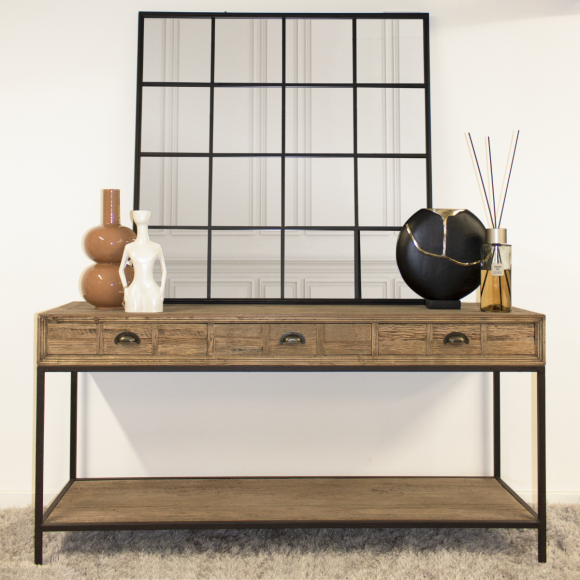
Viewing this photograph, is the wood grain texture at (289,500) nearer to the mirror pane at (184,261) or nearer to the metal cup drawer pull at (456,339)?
the metal cup drawer pull at (456,339)

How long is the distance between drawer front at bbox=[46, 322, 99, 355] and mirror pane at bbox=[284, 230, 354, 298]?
33.8 inches

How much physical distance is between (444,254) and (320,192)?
64 centimetres

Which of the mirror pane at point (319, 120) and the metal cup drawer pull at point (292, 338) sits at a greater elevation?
the mirror pane at point (319, 120)

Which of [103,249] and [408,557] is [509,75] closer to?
[103,249]

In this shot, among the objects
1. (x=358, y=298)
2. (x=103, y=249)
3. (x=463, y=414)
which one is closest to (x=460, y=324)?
(x=358, y=298)

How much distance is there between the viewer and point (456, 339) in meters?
1.76

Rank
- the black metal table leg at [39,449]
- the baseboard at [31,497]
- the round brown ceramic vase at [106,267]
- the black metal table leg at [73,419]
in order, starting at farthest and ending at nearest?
1. the baseboard at [31,497]
2. the black metal table leg at [73,419]
3. the round brown ceramic vase at [106,267]
4. the black metal table leg at [39,449]

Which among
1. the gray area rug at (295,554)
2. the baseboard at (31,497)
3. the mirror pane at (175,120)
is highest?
the mirror pane at (175,120)

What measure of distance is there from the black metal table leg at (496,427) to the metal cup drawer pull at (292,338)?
1.03 metres

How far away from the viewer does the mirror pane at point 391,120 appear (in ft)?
7.33

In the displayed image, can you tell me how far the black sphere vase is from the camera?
192cm

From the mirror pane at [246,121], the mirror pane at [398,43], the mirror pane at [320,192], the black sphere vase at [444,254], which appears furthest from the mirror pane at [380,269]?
the mirror pane at [398,43]

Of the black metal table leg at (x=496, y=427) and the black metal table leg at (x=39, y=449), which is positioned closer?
the black metal table leg at (x=39, y=449)

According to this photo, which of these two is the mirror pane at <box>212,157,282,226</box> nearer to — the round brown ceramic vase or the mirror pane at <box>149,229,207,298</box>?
the mirror pane at <box>149,229,207,298</box>
